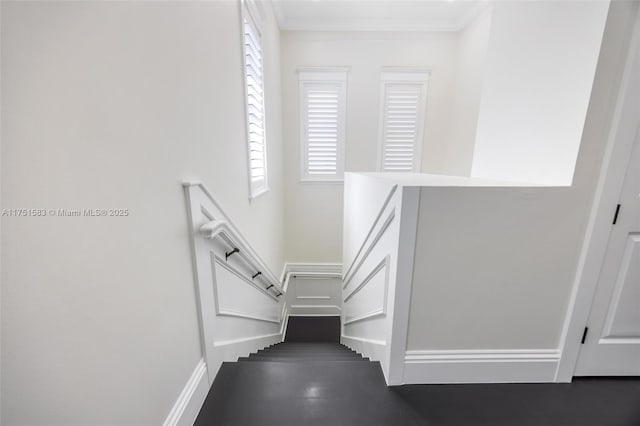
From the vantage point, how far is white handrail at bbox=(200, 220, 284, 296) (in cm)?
116

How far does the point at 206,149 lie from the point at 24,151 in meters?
0.81

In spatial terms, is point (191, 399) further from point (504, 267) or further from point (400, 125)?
point (400, 125)

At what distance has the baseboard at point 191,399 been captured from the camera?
990 mm

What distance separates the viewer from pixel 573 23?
1.18 m

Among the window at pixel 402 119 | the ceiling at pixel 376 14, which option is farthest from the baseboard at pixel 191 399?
the ceiling at pixel 376 14

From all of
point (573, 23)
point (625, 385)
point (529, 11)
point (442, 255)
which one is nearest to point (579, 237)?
point (442, 255)

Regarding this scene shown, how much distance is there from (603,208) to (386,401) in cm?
134

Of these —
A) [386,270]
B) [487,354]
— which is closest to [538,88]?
[386,270]

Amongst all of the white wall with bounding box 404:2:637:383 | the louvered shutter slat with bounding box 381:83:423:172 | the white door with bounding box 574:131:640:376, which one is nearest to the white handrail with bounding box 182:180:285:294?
the white wall with bounding box 404:2:637:383

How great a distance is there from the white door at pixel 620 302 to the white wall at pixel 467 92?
2.31 m

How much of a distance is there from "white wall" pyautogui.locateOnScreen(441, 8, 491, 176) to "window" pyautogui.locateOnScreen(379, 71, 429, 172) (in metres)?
0.44

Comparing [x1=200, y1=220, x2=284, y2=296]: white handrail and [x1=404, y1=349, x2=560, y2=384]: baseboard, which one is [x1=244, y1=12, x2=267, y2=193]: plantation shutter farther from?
[x1=404, y1=349, x2=560, y2=384]: baseboard

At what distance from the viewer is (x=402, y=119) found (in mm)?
3807

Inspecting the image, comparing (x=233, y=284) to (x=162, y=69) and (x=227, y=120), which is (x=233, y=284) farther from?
(x=162, y=69)
